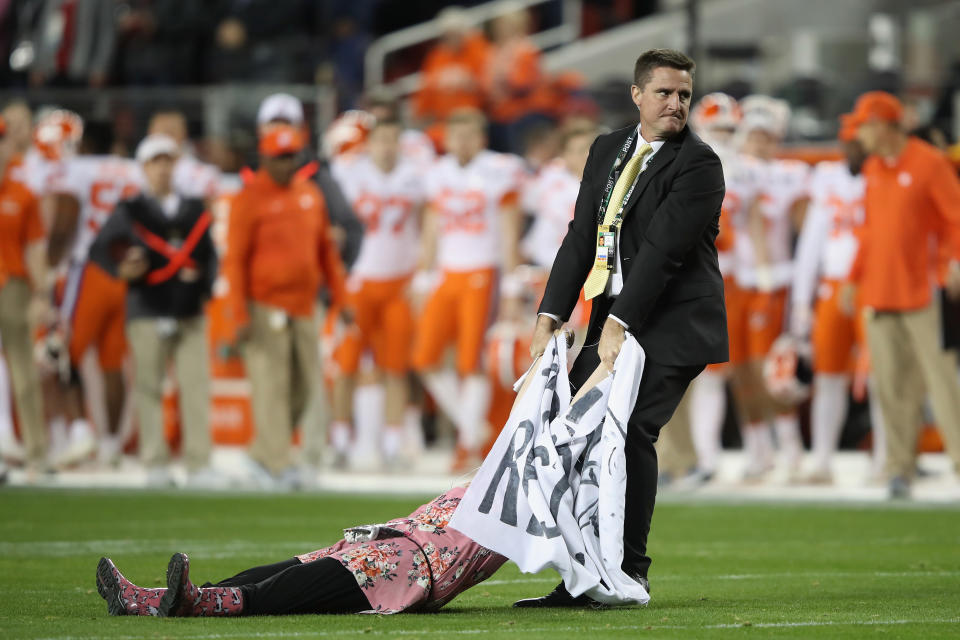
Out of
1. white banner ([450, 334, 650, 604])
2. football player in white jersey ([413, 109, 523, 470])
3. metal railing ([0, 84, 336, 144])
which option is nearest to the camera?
white banner ([450, 334, 650, 604])

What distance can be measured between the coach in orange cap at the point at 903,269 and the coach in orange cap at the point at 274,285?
157 inches

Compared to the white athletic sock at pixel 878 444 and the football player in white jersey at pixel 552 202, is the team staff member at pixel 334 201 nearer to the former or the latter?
the football player in white jersey at pixel 552 202

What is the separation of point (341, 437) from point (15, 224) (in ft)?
12.1

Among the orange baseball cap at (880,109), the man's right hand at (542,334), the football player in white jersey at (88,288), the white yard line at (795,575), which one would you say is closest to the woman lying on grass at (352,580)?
the man's right hand at (542,334)

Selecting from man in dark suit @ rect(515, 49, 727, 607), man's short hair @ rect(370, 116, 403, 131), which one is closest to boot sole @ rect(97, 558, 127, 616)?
man in dark suit @ rect(515, 49, 727, 607)

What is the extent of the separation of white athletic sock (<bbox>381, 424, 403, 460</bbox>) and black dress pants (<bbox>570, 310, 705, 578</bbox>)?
872 cm

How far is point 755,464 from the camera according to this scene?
14.6 m

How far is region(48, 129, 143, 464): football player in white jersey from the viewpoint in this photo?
50.9 ft

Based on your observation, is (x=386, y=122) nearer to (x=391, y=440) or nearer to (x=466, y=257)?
(x=466, y=257)

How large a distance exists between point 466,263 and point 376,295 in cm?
104

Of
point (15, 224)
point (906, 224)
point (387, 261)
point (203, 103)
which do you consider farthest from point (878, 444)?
point (203, 103)

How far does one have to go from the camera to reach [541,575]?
8805mm

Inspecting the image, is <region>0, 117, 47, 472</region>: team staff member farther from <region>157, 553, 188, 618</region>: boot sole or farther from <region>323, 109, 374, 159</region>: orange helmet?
<region>157, 553, 188, 618</region>: boot sole

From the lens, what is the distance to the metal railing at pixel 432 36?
22.3m
